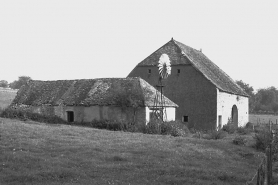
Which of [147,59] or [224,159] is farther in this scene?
[147,59]

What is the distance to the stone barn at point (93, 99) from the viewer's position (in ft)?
92.9

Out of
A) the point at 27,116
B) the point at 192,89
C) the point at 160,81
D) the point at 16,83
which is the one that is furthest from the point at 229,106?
the point at 16,83

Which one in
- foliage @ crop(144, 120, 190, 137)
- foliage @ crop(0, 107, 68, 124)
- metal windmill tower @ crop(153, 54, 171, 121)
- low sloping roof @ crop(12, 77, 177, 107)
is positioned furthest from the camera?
foliage @ crop(0, 107, 68, 124)

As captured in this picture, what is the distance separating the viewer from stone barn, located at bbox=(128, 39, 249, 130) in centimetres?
3216

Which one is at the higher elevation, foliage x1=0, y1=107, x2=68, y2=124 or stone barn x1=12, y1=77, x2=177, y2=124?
stone barn x1=12, y1=77, x2=177, y2=124

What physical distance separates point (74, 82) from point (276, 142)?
891 inches

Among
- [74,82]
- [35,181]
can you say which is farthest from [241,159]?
[74,82]

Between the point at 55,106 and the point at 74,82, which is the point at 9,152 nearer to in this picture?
the point at 55,106

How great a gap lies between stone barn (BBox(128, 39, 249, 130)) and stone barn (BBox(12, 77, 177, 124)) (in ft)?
9.37

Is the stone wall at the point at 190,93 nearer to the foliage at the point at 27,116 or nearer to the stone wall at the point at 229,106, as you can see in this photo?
the stone wall at the point at 229,106

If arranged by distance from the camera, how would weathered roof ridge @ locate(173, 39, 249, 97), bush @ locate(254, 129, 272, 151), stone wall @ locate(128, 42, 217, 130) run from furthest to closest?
weathered roof ridge @ locate(173, 39, 249, 97)
stone wall @ locate(128, 42, 217, 130)
bush @ locate(254, 129, 272, 151)

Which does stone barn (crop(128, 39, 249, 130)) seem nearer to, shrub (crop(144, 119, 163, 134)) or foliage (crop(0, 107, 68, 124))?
shrub (crop(144, 119, 163, 134))

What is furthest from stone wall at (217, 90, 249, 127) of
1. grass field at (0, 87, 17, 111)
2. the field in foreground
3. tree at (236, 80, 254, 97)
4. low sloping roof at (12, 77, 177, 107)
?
tree at (236, 80, 254, 97)

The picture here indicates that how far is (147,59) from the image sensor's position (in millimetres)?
36125
